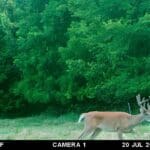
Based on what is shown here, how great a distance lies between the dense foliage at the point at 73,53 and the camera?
19.8 m

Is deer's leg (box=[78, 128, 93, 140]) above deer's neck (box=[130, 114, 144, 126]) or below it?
below

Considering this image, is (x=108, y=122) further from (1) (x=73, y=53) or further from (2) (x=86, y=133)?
(1) (x=73, y=53)

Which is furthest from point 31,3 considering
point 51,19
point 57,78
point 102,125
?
point 102,125

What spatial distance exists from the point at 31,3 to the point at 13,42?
2091 mm

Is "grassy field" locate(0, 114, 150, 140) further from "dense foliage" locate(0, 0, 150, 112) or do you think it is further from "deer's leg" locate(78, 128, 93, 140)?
"dense foliage" locate(0, 0, 150, 112)

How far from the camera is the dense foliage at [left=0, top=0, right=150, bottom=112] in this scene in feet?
65.1

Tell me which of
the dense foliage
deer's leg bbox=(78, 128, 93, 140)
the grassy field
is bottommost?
deer's leg bbox=(78, 128, 93, 140)

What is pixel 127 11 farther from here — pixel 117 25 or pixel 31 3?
pixel 31 3

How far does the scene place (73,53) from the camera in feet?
71.2
